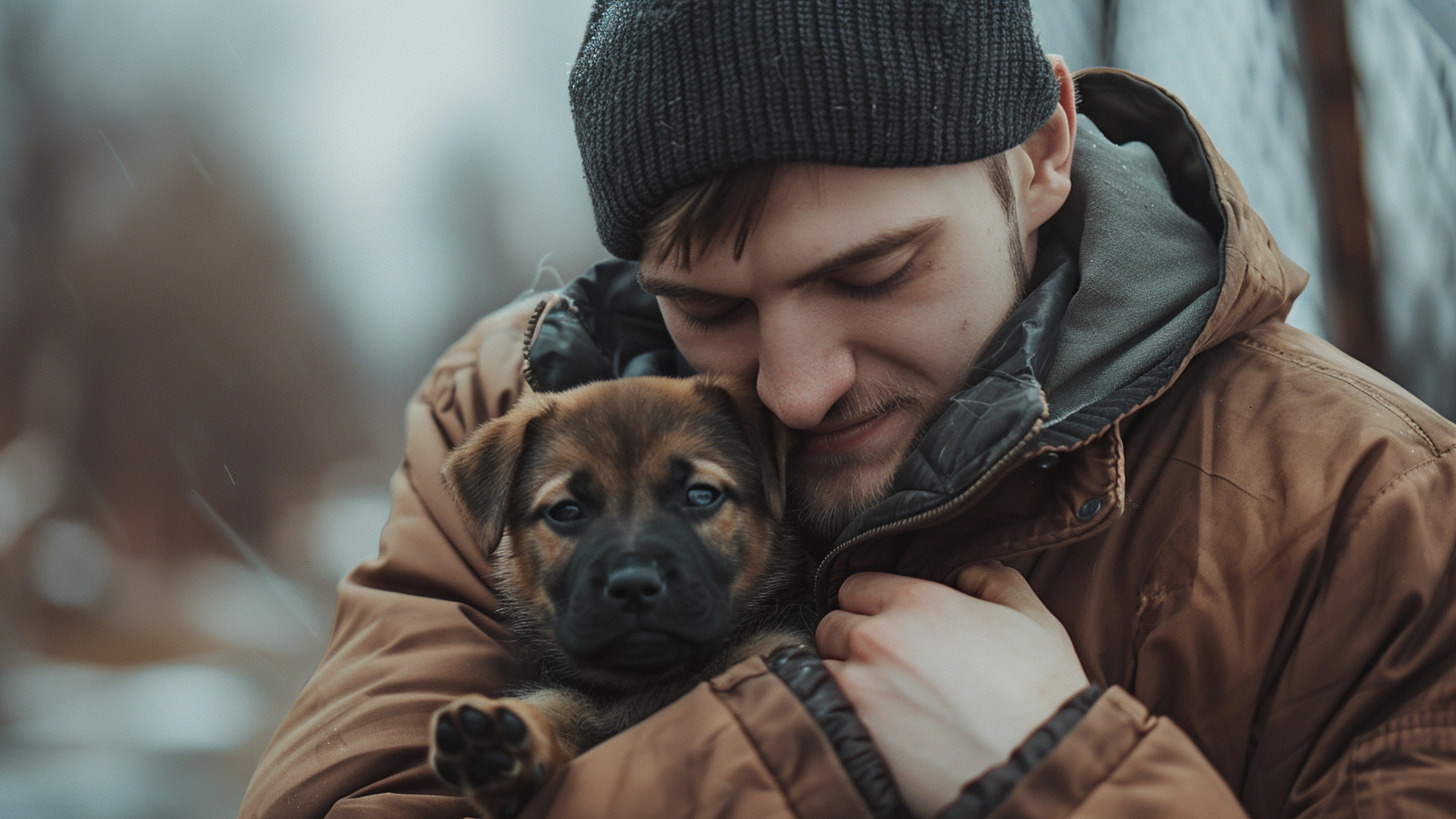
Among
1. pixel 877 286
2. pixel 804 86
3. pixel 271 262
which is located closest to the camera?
pixel 804 86

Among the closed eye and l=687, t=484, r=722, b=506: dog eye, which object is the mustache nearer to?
the closed eye

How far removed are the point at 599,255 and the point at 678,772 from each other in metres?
4.23

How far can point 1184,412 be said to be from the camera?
5.57 feet

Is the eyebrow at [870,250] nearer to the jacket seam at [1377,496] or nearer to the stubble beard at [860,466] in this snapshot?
the stubble beard at [860,466]

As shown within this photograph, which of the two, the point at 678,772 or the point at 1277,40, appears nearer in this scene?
the point at 678,772

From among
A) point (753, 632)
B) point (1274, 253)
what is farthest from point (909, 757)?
point (1274, 253)

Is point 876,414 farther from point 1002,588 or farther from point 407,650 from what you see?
point 407,650

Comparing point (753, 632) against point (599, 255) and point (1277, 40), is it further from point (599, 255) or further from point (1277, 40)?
point (599, 255)

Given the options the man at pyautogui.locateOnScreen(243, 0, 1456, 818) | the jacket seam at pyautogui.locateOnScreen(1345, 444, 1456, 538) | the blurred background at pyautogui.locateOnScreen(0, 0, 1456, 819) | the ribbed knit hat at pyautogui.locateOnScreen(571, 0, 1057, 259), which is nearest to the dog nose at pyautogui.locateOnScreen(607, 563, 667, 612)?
the man at pyautogui.locateOnScreen(243, 0, 1456, 818)

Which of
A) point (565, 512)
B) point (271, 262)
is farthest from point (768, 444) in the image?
point (271, 262)

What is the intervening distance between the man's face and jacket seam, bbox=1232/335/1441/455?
0.47 metres

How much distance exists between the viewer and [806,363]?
5.57ft

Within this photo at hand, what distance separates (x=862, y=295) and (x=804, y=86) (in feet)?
1.28

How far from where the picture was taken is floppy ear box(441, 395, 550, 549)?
211 centimetres
